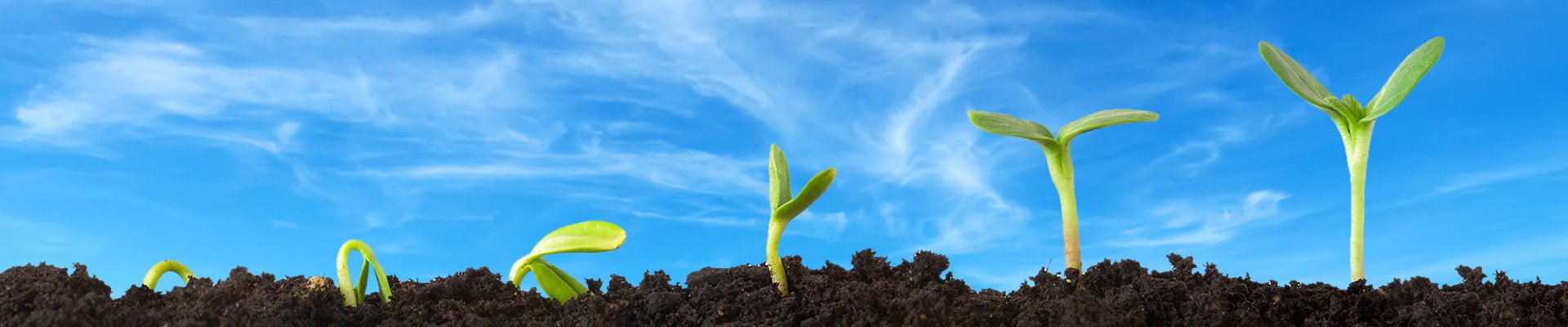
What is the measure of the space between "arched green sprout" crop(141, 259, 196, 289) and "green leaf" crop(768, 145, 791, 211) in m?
1.23

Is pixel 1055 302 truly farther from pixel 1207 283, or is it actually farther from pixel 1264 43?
pixel 1264 43

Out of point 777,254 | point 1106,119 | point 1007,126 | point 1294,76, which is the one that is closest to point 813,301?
point 777,254

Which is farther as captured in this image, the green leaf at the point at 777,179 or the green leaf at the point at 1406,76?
the green leaf at the point at 1406,76

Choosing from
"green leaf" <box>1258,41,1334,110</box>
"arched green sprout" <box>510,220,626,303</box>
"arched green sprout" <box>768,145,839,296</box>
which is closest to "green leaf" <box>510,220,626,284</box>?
"arched green sprout" <box>510,220,626,303</box>

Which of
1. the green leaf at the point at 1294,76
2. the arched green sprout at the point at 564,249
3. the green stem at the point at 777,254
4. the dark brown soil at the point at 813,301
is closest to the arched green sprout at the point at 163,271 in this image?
the dark brown soil at the point at 813,301

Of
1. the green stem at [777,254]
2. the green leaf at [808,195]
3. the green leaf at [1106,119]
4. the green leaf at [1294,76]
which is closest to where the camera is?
the green leaf at [808,195]

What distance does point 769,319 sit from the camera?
2.10m

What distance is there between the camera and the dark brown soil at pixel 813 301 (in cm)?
209

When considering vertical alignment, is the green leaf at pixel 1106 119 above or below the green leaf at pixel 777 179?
above

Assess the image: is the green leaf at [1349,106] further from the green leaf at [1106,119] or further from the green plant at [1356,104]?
the green leaf at [1106,119]

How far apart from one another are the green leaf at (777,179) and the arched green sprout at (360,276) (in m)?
0.77

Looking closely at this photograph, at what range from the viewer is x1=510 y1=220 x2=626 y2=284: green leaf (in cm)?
209

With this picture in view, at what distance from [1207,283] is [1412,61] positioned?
72cm

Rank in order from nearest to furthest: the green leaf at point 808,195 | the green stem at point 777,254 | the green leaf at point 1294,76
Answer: the green leaf at point 808,195
the green stem at point 777,254
the green leaf at point 1294,76
